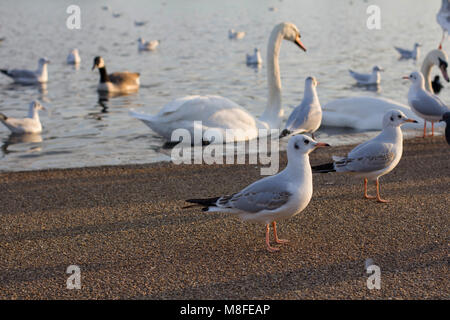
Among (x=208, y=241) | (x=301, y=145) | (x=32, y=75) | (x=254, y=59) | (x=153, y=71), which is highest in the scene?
(x=254, y=59)

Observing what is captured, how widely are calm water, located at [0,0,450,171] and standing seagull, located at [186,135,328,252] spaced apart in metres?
4.21

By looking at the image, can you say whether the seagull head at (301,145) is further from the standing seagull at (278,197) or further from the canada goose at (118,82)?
the canada goose at (118,82)

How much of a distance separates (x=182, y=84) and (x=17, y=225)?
11909 millimetres

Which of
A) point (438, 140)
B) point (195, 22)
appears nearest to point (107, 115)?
point (438, 140)

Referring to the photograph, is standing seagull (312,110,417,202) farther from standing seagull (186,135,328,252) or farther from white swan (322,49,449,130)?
white swan (322,49,449,130)

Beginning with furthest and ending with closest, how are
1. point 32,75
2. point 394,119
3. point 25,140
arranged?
point 32,75 → point 25,140 → point 394,119

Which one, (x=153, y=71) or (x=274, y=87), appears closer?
(x=274, y=87)

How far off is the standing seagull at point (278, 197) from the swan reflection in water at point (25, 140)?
239 inches

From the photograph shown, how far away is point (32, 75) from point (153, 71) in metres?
4.60

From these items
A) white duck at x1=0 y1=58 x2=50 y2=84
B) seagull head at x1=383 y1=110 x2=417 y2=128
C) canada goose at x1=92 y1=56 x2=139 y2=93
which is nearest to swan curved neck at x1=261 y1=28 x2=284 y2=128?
seagull head at x1=383 y1=110 x2=417 y2=128

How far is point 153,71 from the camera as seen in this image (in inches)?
838

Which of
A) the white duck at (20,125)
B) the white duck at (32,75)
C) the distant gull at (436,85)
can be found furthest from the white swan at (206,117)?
the white duck at (32,75)

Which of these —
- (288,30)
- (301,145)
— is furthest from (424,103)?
(301,145)

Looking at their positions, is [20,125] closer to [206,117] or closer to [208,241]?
[206,117]
